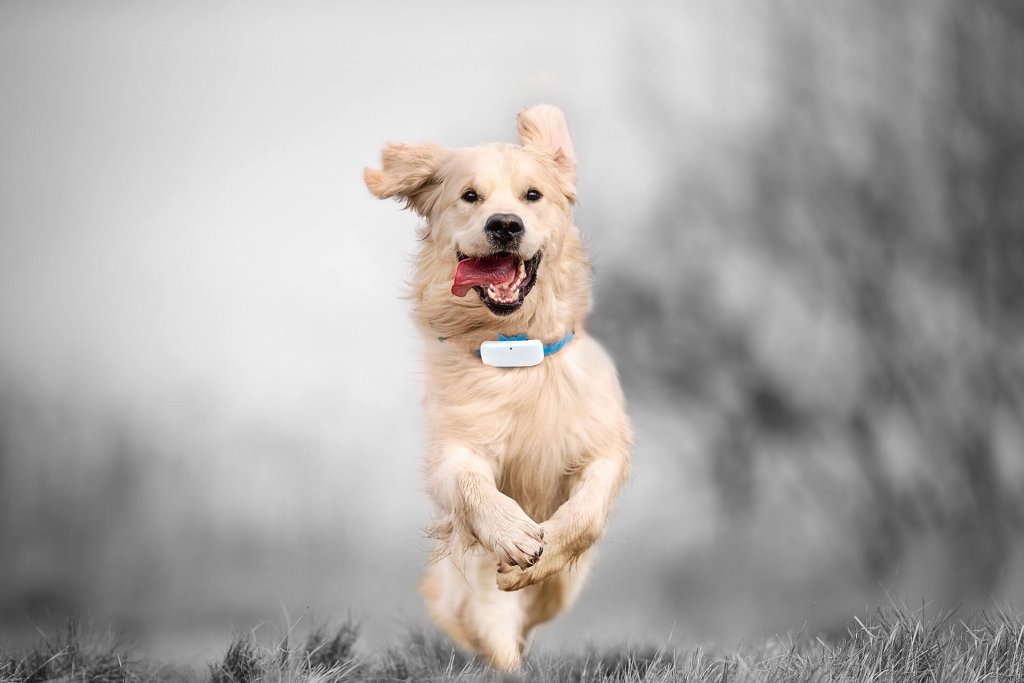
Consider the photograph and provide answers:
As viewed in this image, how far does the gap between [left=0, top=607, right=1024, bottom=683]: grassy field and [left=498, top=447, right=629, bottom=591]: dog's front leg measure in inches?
19.6

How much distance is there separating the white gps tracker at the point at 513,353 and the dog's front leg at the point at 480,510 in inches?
12.2

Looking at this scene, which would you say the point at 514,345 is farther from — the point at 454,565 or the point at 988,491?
the point at 988,491

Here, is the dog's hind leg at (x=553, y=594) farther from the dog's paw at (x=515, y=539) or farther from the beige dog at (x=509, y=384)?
the dog's paw at (x=515, y=539)

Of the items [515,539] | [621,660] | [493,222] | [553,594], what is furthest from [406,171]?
[621,660]

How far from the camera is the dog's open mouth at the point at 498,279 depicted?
11.7 ft

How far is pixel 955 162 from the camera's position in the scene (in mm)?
6336

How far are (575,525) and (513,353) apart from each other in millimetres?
607

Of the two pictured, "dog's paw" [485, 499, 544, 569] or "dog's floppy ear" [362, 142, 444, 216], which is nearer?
"dog's paw" [485, 499, 544, 569]

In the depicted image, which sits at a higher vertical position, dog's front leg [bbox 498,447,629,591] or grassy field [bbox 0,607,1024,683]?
dog's front leg [bbox 498,447,629,591]

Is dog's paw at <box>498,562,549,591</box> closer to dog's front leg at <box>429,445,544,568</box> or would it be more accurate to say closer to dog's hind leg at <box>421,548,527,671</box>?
dog's front leg at <box>429,445,544,568</box>

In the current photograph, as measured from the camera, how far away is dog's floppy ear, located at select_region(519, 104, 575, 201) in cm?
389

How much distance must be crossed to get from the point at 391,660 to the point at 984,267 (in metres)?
4.02

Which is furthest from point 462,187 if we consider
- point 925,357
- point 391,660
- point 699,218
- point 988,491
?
point 988,491

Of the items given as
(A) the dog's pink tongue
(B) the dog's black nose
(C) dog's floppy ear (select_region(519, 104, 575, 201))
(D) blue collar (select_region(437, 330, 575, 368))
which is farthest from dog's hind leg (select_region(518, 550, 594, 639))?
(C) dog's floppy ear (select_region(519, 104, 575, 201))
